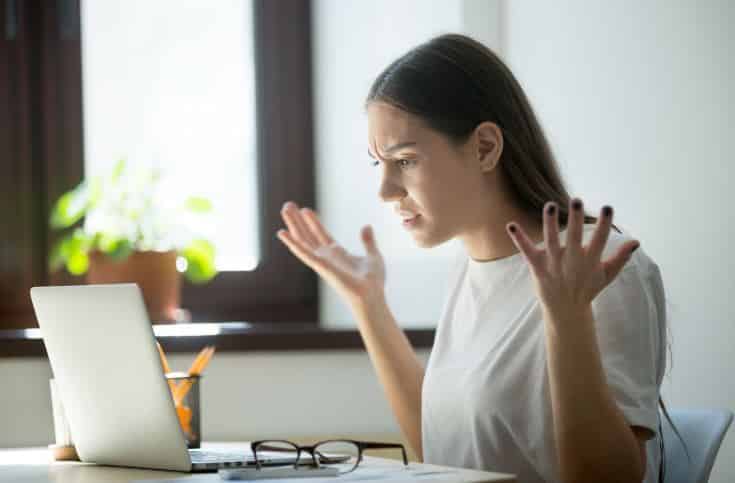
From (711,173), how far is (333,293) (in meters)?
1.20

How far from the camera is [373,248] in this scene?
176cm

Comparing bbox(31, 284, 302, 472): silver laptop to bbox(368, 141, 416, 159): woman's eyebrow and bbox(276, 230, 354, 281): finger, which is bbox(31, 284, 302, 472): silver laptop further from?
bbox(368, 141, 416, 159): woman's eyebrow

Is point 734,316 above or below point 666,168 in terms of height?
below

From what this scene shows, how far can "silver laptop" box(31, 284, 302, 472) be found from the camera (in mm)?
1494

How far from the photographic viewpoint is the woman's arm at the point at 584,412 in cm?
141

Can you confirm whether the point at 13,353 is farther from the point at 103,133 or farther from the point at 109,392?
the point at 109,392

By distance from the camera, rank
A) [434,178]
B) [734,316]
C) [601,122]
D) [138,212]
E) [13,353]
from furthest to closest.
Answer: [138,212] < [13,353] < [601,122] < [734,316] < [434,178]

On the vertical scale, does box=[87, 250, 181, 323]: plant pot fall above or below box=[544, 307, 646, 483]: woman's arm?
below

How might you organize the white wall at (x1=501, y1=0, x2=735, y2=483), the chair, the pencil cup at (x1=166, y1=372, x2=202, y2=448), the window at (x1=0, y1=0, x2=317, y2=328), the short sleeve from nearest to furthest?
the short sleeve, the chair, the pencil cup at (x1=166, y1=372, x2=202, y2=448), the white wall at (x1=501, y1=0, x2=735, y2=483), the window at (x1=0, y1=0, x2=317, y2=328)

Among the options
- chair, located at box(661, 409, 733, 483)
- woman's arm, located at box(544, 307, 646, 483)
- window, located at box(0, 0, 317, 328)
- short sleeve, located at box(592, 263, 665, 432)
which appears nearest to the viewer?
woman's arm, located at box(544, 307, 646, 483)

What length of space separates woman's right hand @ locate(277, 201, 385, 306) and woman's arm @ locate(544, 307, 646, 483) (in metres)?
0.39

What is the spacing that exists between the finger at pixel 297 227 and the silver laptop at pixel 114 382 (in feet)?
1.12

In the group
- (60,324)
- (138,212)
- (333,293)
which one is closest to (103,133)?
(138,212)

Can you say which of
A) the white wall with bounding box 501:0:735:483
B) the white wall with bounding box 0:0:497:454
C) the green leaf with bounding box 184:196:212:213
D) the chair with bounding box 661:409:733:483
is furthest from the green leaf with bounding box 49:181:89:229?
the chair with bounding box 661:409:733:483
